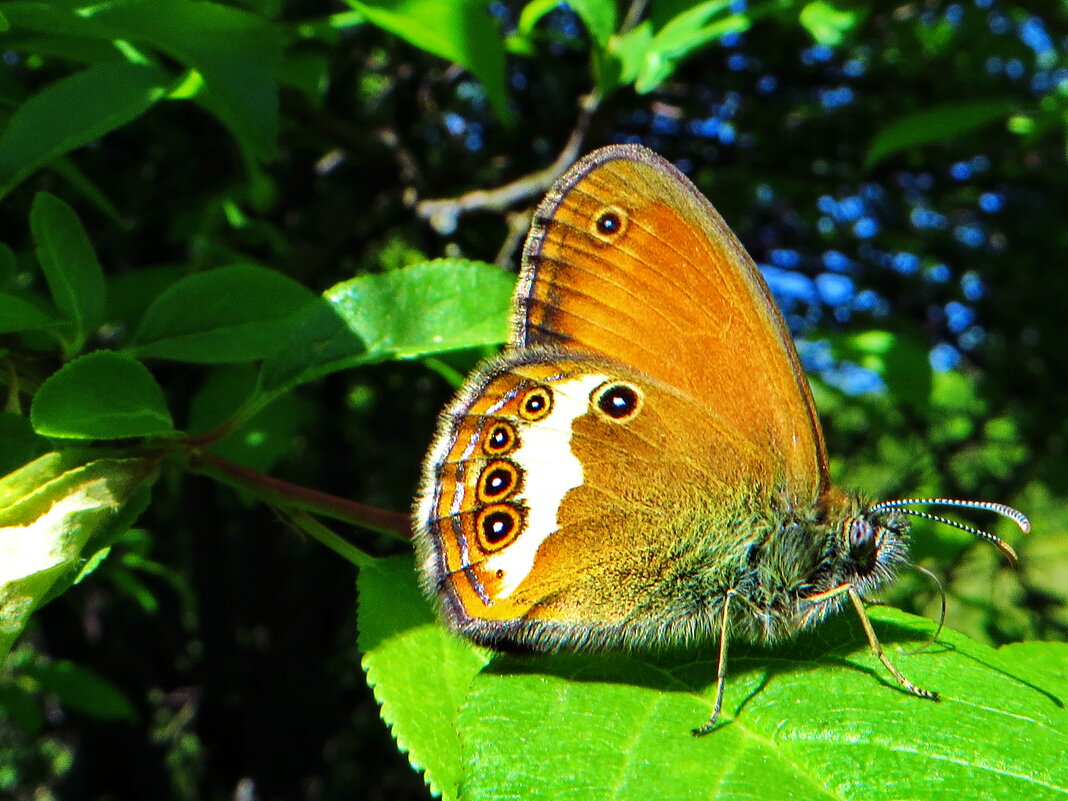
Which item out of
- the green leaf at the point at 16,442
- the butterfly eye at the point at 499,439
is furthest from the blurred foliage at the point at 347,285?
the butterfly eye at the point at 499,439

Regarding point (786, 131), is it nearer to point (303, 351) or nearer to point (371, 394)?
point (371, 394)

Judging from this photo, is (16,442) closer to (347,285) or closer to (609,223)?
(347,285)

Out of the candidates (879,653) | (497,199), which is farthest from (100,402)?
(497,199)

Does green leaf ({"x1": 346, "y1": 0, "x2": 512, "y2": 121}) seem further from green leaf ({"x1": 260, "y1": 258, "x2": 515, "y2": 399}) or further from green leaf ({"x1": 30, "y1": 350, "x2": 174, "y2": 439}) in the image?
green leaf ({"x1": 30, "y1": 350, "x2": 174, "y2": 439})

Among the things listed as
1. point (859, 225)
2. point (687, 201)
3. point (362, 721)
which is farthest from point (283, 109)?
point (362, 721)

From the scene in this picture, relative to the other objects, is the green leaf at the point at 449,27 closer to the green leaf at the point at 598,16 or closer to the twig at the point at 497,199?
Answer: the green leaf at the point at 598,16

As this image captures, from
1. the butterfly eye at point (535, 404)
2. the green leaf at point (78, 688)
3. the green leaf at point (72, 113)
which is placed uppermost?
the green leaf at point (72, 113)
